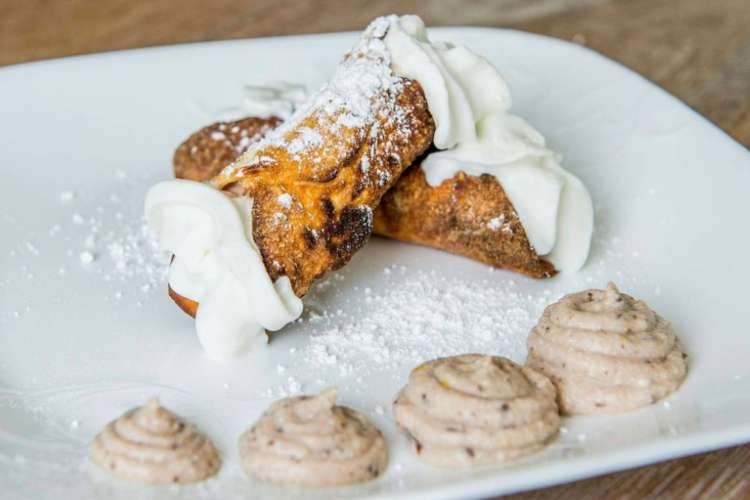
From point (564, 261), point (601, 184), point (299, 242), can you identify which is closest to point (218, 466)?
point (299, 242)

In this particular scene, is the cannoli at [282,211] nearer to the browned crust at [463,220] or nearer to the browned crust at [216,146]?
the browned crust at [463,220]

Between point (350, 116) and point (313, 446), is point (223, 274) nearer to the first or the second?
point (350, 116)

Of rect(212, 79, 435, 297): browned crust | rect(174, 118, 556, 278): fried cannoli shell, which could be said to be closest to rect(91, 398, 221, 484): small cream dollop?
rect(212, 79, 435, 297): browned crust

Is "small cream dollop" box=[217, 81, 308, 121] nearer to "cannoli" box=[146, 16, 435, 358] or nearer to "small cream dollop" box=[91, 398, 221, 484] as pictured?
"cannoli" box=[146, 16, 435, 358]

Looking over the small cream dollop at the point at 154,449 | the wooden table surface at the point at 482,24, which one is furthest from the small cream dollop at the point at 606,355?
the wooden table surface at the point at 482,24

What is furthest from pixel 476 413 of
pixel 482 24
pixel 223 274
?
pixel 482 24

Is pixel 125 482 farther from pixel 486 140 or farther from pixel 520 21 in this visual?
pixel 520 21
